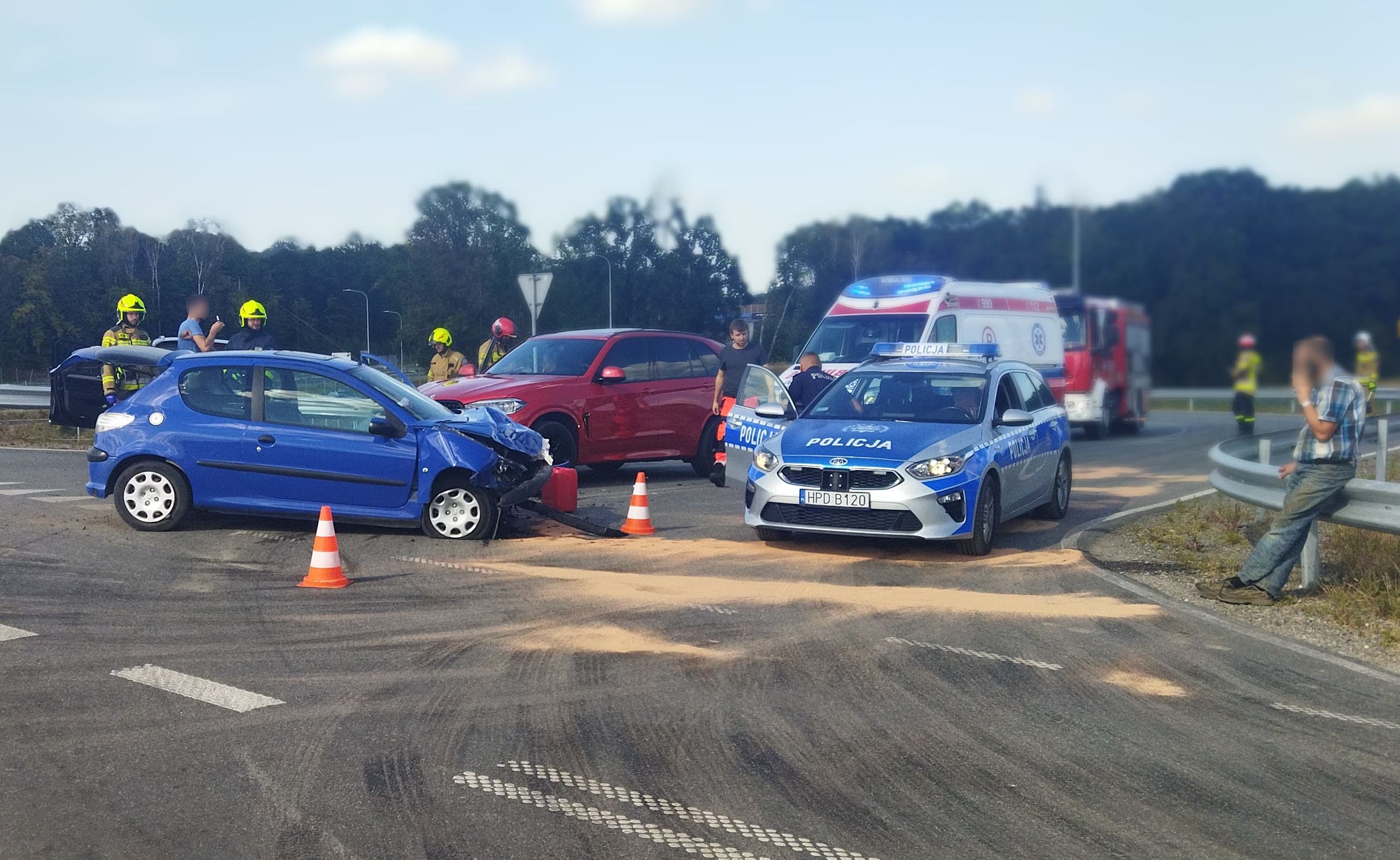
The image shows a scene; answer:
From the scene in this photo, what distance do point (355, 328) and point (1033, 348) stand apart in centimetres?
1178

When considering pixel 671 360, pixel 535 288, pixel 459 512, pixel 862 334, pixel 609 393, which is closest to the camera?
pixel 459 512

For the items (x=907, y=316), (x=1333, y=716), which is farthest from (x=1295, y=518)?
(x=907, y=316)

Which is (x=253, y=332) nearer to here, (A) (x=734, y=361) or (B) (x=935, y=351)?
(A) (x=734, y=361)

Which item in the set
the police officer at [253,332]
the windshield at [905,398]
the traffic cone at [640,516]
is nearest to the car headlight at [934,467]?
the windshield at [905,398]

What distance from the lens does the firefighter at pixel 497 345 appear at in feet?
56.0

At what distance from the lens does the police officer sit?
14.0m

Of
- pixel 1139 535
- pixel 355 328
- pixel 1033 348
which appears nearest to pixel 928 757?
pixel 1139 535

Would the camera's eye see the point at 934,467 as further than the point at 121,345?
No

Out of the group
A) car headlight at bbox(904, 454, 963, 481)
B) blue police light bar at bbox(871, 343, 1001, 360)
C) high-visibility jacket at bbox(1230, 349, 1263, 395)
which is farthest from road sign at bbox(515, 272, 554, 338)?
high-visibility jacket at bbox(1230, 349, 1263, 395)

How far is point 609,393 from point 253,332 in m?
3.97

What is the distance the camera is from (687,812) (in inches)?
179

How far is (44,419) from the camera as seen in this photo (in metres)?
24.9

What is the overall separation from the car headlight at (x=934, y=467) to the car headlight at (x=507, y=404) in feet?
18.0

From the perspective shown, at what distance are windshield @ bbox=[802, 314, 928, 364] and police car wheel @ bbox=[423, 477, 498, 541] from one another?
945cm
